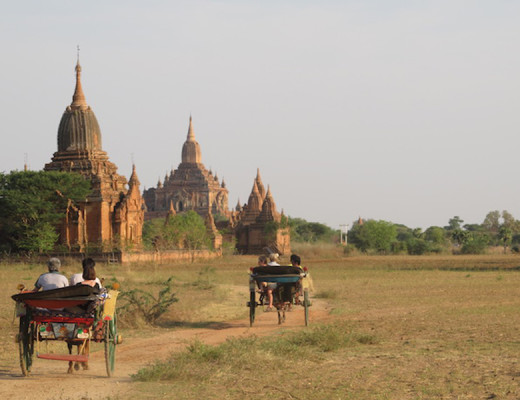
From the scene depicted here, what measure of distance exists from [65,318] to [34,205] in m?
34.8

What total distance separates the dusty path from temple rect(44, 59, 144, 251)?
101 ft

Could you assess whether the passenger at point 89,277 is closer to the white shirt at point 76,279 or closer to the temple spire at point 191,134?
the white shirt at point 76,279

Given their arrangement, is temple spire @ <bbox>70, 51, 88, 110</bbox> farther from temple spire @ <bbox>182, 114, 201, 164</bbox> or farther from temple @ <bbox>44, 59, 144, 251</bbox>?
temple spire @ <bbox>182, 114, 201, 164</bbox>

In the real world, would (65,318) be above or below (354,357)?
above

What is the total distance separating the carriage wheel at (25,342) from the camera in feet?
27.9

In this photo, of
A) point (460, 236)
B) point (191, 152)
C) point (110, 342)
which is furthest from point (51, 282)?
point (191, 152)

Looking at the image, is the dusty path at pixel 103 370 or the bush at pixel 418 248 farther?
the bush at pixel 418 248

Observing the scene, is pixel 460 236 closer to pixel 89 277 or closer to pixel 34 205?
pixel 34 205

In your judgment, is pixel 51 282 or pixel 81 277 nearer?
pixel 51 282

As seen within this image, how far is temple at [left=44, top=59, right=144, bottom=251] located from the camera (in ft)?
145

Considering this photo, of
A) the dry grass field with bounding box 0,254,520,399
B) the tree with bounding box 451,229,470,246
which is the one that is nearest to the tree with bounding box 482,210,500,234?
the tree with bounding box 451,229,470,246

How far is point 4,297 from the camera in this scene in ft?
65.3

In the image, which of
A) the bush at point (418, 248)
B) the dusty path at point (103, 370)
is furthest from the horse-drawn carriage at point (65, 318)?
the bush at point (418, 248)

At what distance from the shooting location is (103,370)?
9.22 m
